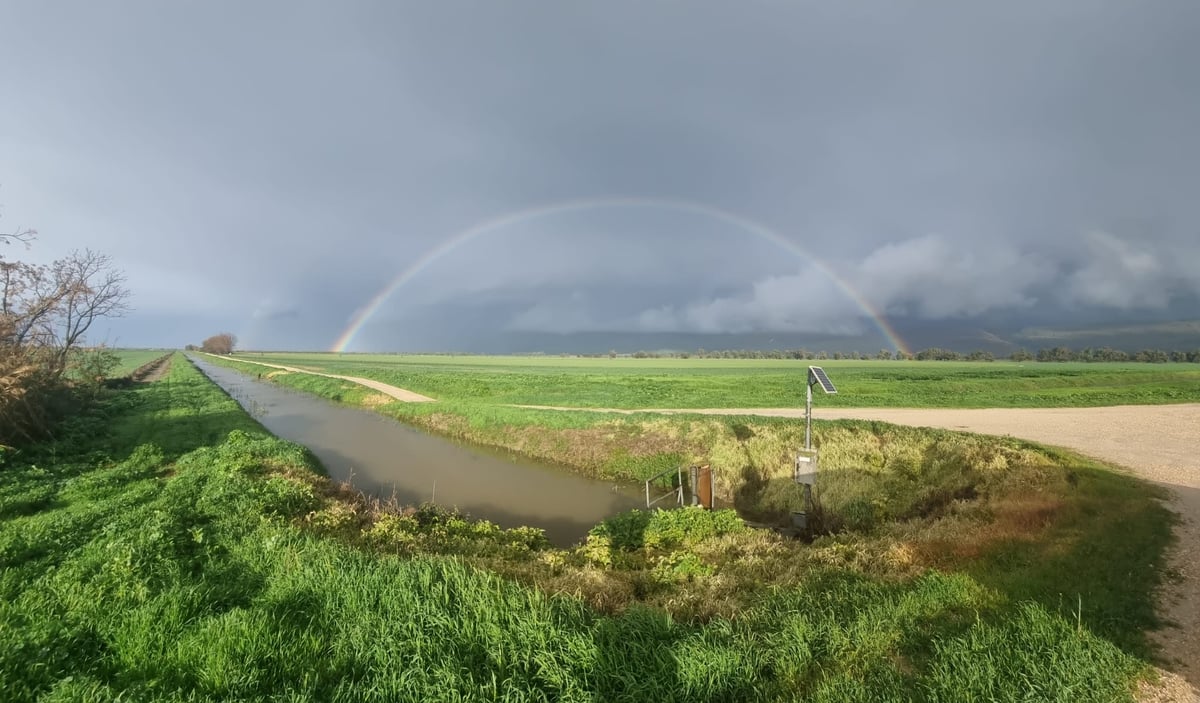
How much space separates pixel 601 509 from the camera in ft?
54.1

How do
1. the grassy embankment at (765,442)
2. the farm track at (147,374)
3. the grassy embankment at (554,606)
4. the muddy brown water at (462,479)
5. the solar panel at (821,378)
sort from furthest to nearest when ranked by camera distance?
1. the farm track at (147,374)
2. the muddy brown water at (462,479)
3. the grassy embankment at (765,442)
4. the solar panel at (821,378)
5. the grassy embankment at (554,606)

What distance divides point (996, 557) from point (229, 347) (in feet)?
777

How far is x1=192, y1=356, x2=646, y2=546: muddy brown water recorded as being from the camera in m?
16.1

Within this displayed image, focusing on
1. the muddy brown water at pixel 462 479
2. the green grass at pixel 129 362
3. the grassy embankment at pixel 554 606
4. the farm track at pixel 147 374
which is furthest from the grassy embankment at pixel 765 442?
the green grass at pixel 129 362

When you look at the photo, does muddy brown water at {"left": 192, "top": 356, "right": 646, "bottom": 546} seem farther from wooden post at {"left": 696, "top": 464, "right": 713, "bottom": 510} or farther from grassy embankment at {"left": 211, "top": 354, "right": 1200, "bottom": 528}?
wooden post at {"left": 696, "top": 464, "right": 713, "bottom": 510}

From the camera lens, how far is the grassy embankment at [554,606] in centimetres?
460

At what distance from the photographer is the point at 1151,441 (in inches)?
684

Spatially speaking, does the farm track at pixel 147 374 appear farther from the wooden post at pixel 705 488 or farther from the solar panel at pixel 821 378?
the solar panel at pixel 821 378

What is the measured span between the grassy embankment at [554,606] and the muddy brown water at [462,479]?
16.6 feet

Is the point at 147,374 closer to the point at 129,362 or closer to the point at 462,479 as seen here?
the point at 129,362

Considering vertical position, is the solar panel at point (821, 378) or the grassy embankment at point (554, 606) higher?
the solar panel at point (821, 378)

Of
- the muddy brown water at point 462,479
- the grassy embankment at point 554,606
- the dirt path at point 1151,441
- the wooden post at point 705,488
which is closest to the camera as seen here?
the grassy embankment at point 554,606

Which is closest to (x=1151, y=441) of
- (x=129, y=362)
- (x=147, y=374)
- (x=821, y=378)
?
(x=821, y=378)

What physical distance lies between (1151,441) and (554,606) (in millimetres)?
23320
